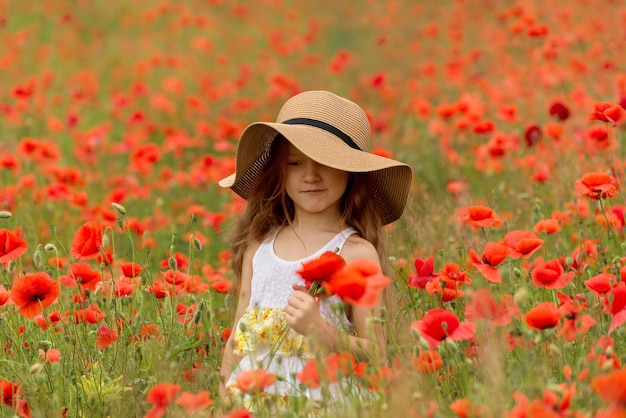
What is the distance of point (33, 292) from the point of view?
225 cm

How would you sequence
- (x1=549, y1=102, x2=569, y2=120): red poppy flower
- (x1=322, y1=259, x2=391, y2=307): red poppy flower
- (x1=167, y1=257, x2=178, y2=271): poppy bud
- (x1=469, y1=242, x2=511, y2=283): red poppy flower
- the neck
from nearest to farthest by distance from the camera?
(x1=322, y1=259, x2=391, y2=307): red poppy flower, (x1=469, y1=242, x2=511, y2=283): red poppy flower, (x1=167, y1=257, x2=178, y2=271): poppy bud, the neck, (x1=549, y1=102, x2=569, y2=120): red poppy flower

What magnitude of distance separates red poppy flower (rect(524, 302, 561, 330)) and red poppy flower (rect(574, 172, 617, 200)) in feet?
2.27

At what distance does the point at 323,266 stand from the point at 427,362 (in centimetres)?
29

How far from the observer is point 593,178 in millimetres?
2545

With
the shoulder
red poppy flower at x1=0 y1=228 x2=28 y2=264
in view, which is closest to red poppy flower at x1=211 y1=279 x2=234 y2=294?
the shoulder

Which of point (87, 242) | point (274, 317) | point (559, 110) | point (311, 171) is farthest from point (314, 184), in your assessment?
point (559, 110)

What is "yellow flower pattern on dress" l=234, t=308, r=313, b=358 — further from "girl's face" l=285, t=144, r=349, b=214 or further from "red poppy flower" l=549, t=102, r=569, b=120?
"red poppy flower" l=549, t=102, r=569, b=120

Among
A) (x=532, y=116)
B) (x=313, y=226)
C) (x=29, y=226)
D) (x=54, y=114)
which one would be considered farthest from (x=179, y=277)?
(x=54, y=114)

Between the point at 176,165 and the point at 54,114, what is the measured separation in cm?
122

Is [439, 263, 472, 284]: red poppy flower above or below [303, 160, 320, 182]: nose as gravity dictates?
below

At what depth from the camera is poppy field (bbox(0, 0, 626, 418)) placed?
6.52 feet

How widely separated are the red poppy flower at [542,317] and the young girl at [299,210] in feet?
1.77

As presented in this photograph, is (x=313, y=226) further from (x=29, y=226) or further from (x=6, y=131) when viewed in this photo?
(x=6, y=131)

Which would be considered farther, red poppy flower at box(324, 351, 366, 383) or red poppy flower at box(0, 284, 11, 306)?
red poppy flower at box(0, 284, 11, 306)
